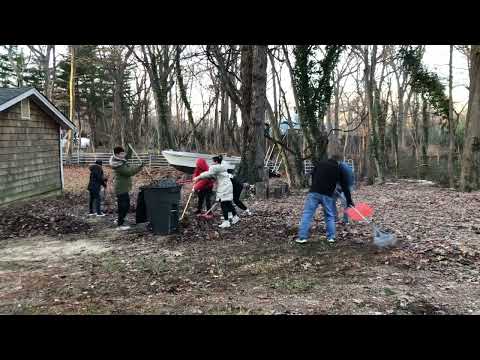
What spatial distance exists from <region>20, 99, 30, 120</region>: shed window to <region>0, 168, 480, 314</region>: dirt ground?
5.24 m

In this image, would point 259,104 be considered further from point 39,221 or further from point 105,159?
point 105,159

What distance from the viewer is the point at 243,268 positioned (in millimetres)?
6336

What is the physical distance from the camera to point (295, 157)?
58.1 ft

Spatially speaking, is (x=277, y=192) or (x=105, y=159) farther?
(x=105, y=159)

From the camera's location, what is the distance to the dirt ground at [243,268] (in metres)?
4.83

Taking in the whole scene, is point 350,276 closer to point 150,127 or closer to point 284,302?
point 284,302

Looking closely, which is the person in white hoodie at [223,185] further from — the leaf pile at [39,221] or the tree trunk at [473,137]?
the tree trunk at [473,137]

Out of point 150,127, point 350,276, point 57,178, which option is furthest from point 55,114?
point 150,127

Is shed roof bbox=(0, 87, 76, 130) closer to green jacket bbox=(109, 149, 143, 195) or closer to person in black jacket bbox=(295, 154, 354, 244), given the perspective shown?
green jacket bbox=(109, 149, 143, 195)

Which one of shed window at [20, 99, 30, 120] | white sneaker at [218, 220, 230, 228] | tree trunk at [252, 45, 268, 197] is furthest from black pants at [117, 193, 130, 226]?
shed window at [20, 99, 30, 120]

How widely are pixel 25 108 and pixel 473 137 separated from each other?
54.3ft

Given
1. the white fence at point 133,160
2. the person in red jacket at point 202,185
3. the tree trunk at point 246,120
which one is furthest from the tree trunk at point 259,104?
the white fence at point 133,160

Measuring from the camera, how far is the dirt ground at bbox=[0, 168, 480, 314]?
4.83 meters

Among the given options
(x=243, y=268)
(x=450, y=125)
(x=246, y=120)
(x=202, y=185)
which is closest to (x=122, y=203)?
(x=202, y=185)
